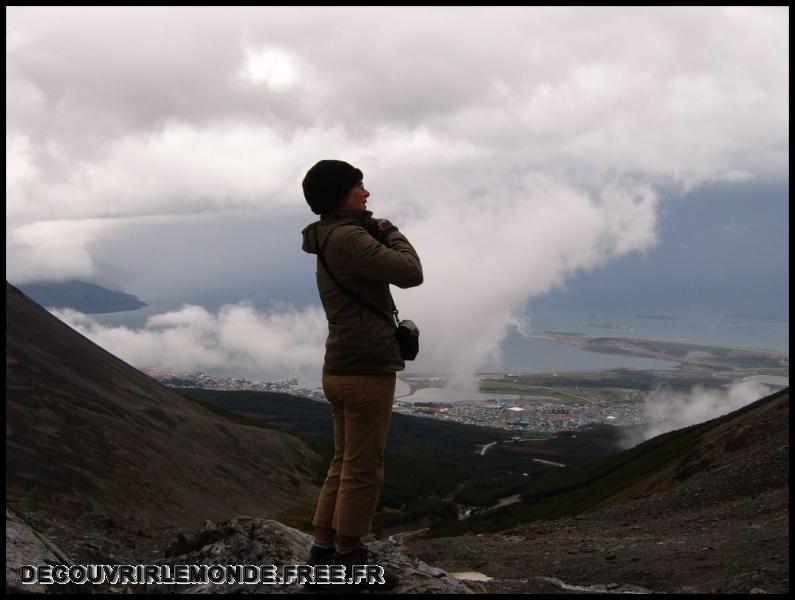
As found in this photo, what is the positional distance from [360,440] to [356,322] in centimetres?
141

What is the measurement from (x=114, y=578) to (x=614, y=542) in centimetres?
1461

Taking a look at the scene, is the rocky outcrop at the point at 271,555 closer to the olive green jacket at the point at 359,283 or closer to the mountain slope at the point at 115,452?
the olive green jacket at the point at 359,283

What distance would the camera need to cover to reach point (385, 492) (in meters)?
94.2

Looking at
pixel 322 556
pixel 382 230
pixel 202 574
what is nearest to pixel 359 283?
pixel 382 230

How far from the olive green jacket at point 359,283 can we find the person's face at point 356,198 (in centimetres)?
7

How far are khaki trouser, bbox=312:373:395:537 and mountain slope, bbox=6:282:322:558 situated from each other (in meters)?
10.2

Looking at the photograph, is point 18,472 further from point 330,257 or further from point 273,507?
point 330,257

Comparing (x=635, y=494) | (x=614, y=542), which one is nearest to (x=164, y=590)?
(x=614, y=542)

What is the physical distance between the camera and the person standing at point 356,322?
8.54 metres

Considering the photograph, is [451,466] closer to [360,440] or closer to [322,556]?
[322,556]

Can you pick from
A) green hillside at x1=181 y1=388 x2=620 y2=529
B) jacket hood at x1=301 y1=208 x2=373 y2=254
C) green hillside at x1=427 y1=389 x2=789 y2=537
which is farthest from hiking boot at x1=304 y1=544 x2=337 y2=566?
green hillside at x1=181 y1=388 x2=620 y2=529

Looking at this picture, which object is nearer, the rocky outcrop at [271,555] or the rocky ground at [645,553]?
the rocky outcrop at [271,555]

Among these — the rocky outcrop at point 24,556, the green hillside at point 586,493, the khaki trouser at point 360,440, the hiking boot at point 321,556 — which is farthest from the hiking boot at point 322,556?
the green hillside at point 586,493

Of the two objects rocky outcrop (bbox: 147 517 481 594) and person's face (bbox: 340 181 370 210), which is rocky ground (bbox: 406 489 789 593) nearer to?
rocky outcrop (bbox: 147 517 481 594)
